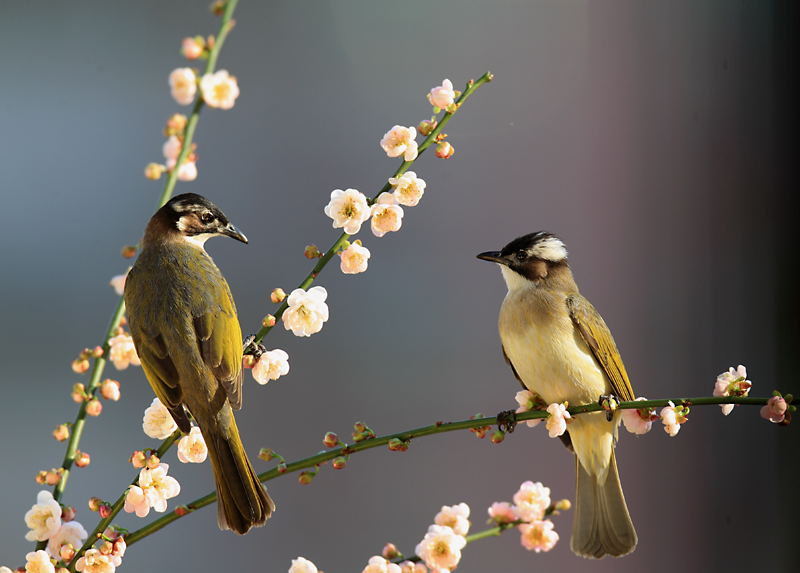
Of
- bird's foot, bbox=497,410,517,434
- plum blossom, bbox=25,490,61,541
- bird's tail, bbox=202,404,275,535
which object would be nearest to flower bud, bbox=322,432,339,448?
bird's tail, bbox=202,404,275,535

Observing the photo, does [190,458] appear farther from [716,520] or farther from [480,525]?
[716,520]

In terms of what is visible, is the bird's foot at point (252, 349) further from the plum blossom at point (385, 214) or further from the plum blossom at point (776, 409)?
the plum blossom at point (776, 409)

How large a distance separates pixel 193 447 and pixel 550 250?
0.55 meters

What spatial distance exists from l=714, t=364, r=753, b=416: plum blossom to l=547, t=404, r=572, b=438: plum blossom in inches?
6.0

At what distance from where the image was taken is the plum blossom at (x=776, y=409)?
584 millimetres

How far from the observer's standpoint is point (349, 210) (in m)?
0.68

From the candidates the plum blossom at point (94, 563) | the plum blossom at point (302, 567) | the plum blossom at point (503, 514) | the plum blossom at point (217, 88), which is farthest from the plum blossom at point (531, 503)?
the plum blossom at point (217, 88)

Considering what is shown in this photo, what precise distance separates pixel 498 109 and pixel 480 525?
1.21m

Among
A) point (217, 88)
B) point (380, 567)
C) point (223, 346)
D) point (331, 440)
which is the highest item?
point (217, 88)

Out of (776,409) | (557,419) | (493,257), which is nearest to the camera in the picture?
(776,409)

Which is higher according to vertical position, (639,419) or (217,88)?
(217,88)

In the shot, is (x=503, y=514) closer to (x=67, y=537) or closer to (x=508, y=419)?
(x=508, y=419)

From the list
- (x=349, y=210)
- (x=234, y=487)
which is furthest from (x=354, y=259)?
(x=234, y=487)

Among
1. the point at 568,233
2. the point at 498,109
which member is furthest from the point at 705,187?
the point at 498,109
